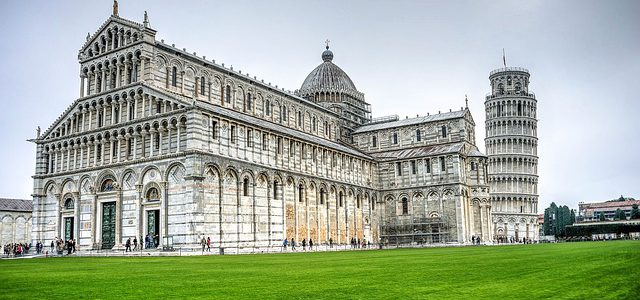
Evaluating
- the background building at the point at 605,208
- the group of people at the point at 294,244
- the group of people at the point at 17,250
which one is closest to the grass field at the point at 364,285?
the group of people at the point at 294,244

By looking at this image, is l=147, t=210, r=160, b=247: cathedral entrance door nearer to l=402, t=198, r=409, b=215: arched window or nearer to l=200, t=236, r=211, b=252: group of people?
l=200, t=236, r=211, b=252: group of people

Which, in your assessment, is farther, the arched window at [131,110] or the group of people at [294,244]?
the group of people at [294,244]

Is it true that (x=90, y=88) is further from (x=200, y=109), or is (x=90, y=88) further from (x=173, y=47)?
(x=200, y=109)

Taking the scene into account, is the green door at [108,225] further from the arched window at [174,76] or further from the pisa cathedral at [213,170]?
the arched window at [174,76]

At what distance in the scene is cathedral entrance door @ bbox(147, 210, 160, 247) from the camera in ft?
149

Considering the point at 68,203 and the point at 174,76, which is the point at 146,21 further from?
the point at 68,203

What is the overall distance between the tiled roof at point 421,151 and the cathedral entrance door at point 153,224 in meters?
34.4

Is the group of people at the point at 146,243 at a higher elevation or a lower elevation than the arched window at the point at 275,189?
lower

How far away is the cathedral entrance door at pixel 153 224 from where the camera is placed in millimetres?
45375

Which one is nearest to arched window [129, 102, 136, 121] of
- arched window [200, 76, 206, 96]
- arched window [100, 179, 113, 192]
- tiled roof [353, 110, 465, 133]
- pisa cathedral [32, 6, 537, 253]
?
pisa cathedral [32, 6, 537, 253]

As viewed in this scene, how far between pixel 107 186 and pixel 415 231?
3588cm

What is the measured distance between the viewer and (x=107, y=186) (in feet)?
162

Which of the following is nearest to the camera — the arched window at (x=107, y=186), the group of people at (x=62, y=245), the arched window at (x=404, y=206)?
the group of people at (x=62, y=245)

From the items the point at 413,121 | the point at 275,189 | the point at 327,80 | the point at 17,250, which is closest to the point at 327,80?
the point at 327,80
